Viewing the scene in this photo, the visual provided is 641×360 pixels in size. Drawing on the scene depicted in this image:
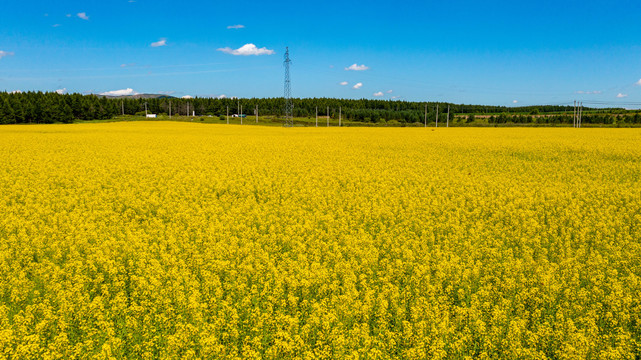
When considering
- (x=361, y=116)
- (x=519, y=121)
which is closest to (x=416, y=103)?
(x=361, y=116)

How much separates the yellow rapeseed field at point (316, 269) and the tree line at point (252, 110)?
6605cm

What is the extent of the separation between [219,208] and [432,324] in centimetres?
755

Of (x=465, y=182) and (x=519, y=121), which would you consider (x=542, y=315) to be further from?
(x=519, y=121)

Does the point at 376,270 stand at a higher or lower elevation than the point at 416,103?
lower

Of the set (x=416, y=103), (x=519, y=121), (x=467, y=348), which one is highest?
(x=416, y=103)

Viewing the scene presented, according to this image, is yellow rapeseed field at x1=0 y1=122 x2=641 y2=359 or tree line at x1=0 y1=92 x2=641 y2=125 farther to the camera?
tree line at x1=0 y1=92 x2=641 y2=125

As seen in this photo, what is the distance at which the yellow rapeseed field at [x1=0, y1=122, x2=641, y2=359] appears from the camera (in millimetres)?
5242

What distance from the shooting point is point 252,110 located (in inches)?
6073

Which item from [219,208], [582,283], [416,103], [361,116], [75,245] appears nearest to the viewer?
[582,283]

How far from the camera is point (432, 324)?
546cm

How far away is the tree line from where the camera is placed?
8625 centimetres

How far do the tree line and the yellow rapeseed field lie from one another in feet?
217

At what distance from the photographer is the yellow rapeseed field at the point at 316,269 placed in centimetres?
524

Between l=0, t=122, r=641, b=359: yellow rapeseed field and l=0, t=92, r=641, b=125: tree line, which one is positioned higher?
l=0, t=92, r=641, b=125: tree line
